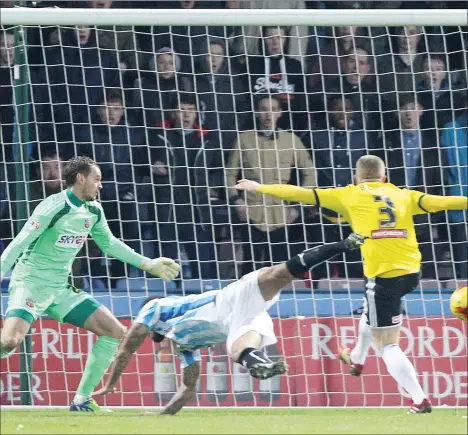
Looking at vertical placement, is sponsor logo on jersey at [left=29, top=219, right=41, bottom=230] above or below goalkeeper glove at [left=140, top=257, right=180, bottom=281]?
above

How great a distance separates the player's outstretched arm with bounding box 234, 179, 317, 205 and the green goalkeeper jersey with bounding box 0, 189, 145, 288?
3.28 ft

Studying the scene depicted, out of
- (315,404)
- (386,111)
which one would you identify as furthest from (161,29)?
(315,404)

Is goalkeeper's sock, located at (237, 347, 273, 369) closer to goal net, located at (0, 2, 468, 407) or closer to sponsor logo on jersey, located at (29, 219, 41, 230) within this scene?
sponsor logo on jersey, located at (29, 219, 41, 230)

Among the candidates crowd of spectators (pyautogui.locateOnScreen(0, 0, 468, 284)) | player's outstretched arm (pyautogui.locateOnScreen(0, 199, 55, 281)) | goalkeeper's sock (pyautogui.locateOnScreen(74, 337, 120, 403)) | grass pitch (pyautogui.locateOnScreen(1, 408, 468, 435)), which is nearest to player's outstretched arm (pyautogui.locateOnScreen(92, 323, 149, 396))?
grass pitch (pyautogui.locateOnScreen(1, 408, 468, 435))

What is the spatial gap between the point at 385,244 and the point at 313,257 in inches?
33.1

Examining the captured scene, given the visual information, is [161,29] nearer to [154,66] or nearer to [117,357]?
[154,66]

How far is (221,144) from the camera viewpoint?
10.6 m

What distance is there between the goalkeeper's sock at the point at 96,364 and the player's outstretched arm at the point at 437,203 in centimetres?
228

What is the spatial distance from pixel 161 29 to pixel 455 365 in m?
3.87

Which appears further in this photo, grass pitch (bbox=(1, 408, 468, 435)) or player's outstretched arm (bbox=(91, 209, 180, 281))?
player's outstretched arm (bbox=(91, 209, 180, 281))

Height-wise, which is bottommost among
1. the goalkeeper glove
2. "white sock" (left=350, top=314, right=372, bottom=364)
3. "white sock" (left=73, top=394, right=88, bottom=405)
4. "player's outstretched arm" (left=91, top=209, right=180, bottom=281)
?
"white sock" (left=73, top=394, right=88, bottom=405)

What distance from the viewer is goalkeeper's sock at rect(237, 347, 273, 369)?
771 centimetres

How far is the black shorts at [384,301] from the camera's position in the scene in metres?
8.57

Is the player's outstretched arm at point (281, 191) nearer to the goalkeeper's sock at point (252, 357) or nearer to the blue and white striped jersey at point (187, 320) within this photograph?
the blue and white striped jersey at point (187, 320)
